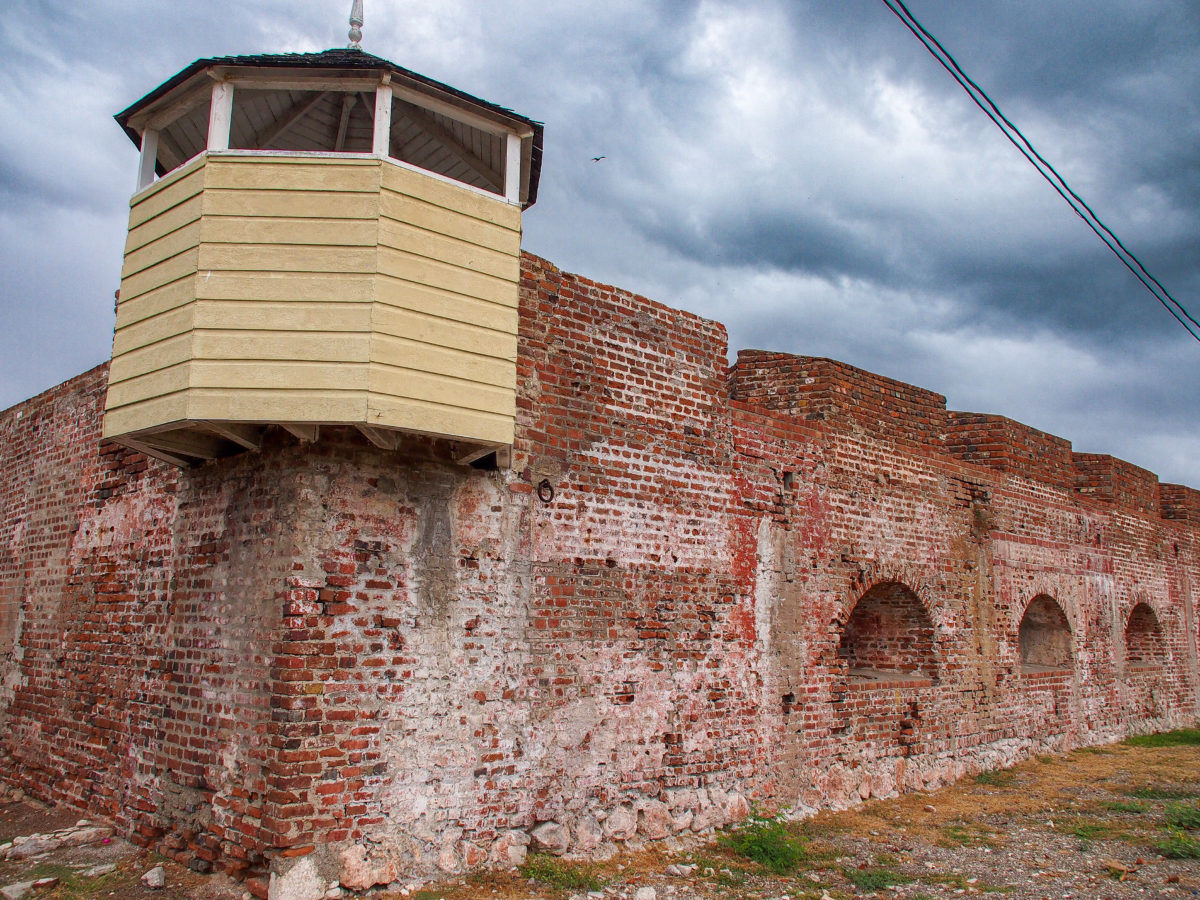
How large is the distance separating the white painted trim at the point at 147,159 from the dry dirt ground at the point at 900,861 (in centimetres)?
437

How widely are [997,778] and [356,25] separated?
32.2ft

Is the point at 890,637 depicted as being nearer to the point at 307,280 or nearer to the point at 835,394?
the point at 835,394

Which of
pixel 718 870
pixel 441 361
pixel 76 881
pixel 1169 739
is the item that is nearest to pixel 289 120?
pixel 441 361

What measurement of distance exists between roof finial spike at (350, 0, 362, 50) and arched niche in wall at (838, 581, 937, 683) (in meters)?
7.23

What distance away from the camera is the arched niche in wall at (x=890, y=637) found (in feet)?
31.8

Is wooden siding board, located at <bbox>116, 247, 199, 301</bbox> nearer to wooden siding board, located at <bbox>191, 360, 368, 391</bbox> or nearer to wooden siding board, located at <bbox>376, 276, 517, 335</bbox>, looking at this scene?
wooden siding board, located at <bbox>191, 360, 368, 391</bbox>

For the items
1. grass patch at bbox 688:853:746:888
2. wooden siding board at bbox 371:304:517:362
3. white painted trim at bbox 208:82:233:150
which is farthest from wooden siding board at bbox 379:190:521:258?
grass patch at bbox 688:853:746:888

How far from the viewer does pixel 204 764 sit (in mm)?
5426

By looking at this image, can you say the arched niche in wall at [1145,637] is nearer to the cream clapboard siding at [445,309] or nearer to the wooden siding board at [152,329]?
the cream clapboard siding at [445,309]

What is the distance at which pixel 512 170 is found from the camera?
5.91m

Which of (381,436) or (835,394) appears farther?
(835,394)

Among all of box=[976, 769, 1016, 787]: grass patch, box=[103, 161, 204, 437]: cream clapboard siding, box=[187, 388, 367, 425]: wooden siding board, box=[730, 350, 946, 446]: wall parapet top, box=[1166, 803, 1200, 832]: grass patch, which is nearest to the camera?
box=[187, 388, 367, 425]: wooden siding board

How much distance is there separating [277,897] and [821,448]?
19.9 ft

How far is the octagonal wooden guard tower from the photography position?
16.4 feet
